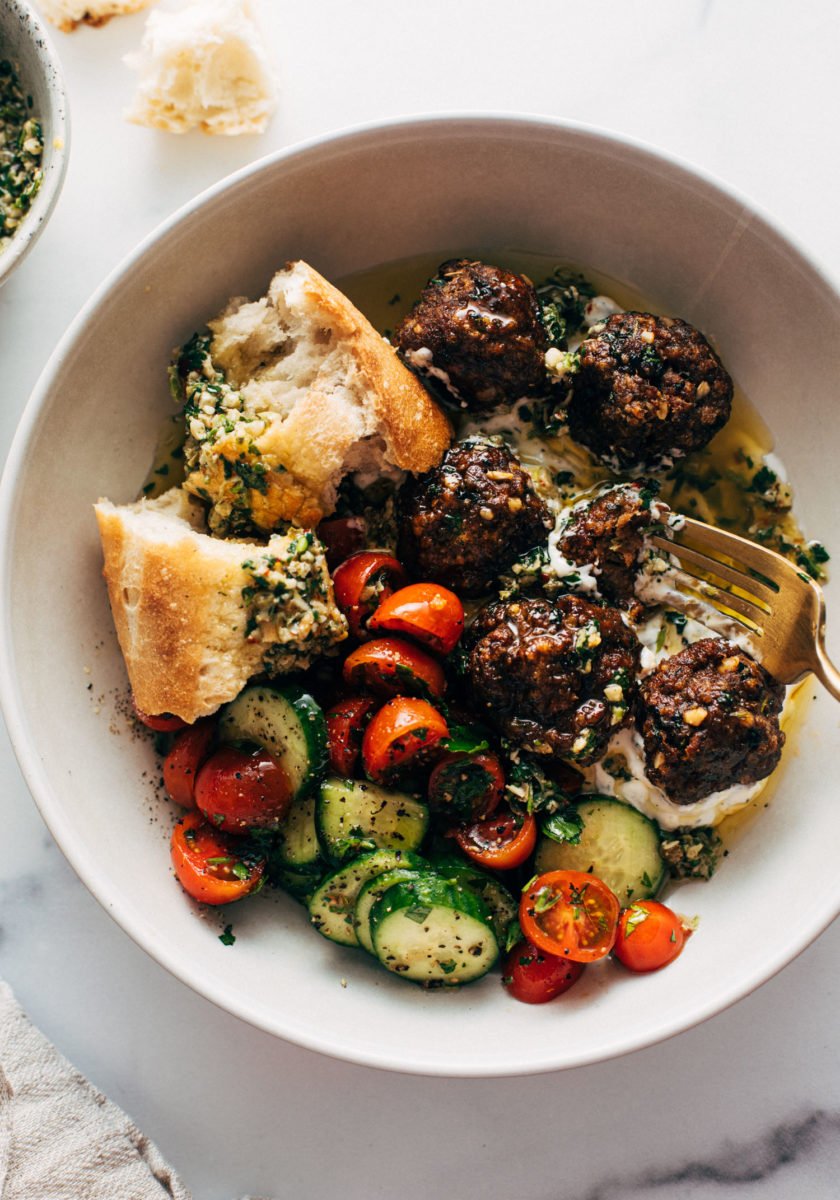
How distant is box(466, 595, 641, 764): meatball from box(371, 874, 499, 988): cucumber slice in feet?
1.80

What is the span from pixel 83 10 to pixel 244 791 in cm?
293

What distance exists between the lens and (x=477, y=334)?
3.27 metres

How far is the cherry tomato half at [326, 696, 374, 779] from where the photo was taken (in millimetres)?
3373

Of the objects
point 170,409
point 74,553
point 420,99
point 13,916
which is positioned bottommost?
point 13,916

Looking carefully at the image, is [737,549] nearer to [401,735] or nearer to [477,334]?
[477,334]

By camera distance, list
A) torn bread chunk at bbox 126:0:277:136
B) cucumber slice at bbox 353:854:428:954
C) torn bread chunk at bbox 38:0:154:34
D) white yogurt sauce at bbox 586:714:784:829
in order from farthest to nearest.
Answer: torn bread chunk at bbox 38:0:154:34 < torn bread chunk at bbox 126:0:277:136 < white yogurt sauce at bbox 586:714:784:829 < cucumber slice at bbox 353:854:428:954

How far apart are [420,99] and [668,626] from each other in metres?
2.17

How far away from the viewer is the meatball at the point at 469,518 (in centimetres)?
331

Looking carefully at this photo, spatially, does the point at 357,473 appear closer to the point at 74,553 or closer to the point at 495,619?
the point at 495,619

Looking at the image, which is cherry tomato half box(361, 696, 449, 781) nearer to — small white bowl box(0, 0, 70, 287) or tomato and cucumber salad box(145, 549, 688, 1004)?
tomato and cucumber salad box(145, 549, 688, 1004)

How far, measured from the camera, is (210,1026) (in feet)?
12.3

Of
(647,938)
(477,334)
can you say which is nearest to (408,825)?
(647,938)

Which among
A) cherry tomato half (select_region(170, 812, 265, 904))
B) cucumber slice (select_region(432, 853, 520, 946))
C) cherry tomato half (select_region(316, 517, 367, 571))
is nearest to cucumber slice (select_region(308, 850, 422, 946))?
cucumber slice (select_region(432, 853, 520, 946))

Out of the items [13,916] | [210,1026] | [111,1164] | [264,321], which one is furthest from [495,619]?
[111,1164]
